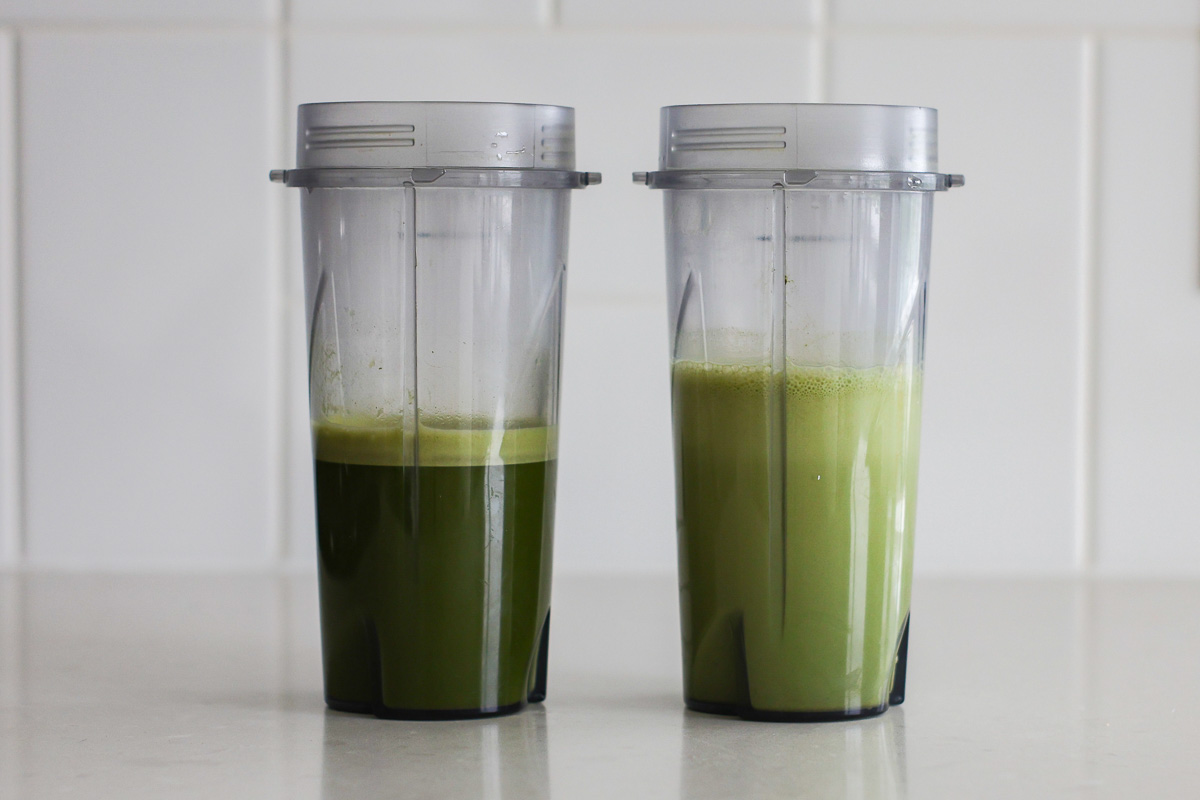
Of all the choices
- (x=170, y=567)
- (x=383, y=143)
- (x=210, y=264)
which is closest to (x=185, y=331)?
(x=210, y=264)

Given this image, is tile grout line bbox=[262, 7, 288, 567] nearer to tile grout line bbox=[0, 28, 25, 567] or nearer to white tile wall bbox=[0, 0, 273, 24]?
white tile wall bbox=[0, 0, 273, 24]

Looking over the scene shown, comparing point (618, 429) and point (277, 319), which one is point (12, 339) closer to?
point (277, 319)

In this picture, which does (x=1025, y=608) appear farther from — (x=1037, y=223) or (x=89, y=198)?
(x=89, y=198)

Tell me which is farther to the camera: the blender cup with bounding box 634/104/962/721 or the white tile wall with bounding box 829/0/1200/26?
the white tile wall with bounding box 829/0/1200/26

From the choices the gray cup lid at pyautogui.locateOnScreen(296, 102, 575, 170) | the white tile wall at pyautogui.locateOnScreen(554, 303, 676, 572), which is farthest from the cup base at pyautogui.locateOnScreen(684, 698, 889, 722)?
the white tile wall at pyautogui.locateOnScreen(554, 303, 676, 572)

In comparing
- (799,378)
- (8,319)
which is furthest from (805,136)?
(8,319)

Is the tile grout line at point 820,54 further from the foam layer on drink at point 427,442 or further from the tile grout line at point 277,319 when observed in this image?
the foam layer on drink at point 427,442

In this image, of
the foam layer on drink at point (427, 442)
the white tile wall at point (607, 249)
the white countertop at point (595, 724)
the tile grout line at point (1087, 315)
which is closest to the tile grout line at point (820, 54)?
the white tile wall at point (607, 249)
